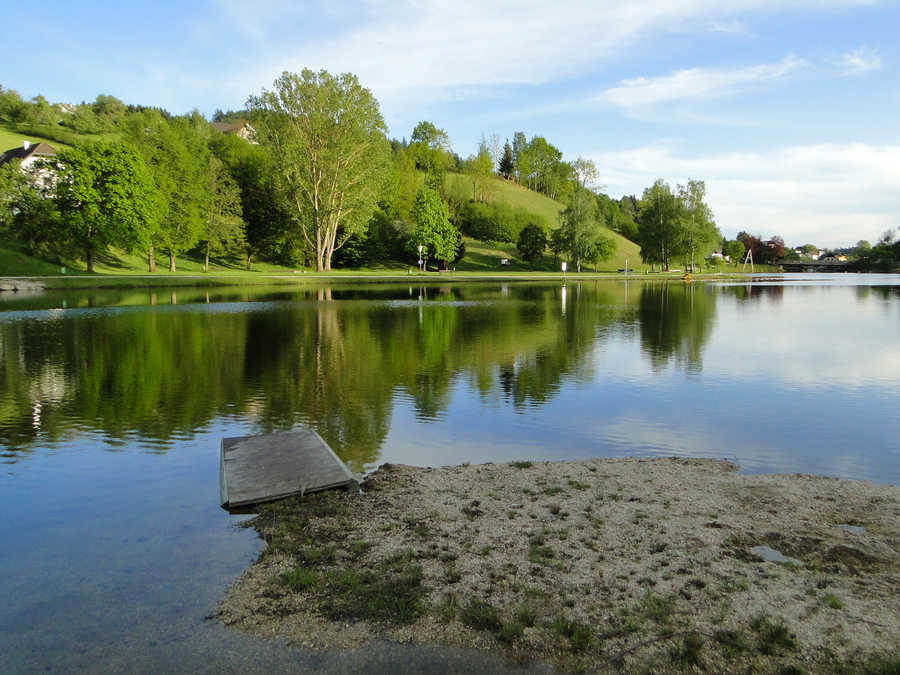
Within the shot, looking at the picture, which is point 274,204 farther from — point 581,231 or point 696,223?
point 696,223

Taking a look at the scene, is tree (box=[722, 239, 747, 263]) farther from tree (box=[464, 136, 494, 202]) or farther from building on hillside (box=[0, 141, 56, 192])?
building on hillside (box=[0, 141, 56, 192])

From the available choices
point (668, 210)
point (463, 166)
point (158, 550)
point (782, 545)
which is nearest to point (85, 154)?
point (158, 550)

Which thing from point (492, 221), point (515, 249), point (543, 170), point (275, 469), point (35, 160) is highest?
point (543, 170)

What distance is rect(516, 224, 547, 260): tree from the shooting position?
111750 millimetres


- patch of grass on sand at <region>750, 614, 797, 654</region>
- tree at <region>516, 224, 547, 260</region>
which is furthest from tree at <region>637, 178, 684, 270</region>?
patch of grass on sand at <region>750, 614, 797, 654</region>

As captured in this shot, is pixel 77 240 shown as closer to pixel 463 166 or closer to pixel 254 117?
pixel 254 117

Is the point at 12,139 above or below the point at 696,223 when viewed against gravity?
above

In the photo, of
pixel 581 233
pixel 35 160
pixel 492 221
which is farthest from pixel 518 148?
pixel 35 160

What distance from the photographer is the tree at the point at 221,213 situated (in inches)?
2857

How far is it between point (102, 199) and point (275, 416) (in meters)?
58.7

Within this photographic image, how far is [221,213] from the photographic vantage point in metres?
75.9

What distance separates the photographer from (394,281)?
7219cm

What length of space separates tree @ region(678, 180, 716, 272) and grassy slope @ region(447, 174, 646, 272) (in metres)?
16.8

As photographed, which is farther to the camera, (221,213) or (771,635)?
(221,213)
